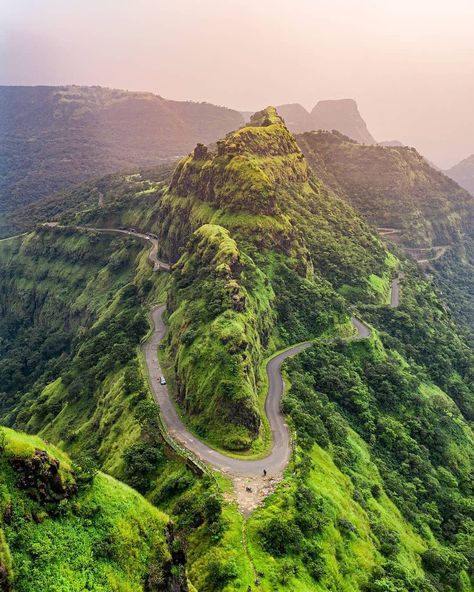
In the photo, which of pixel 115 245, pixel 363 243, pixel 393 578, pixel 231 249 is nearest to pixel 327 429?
pixel 393 578

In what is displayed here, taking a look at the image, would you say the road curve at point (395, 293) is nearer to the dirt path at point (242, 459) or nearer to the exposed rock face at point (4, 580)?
the dirt path at point (242, 459)

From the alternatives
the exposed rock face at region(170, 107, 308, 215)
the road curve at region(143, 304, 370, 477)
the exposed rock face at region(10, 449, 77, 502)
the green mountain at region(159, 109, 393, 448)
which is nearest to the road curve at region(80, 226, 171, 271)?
the green mountain at region(159, 109, 393, 448)

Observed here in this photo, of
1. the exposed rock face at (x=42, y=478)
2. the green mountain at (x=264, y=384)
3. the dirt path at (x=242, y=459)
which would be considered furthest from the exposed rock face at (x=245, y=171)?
the exposed rock face at (x=42, y=478)

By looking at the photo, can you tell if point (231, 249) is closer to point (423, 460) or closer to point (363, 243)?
point (423, 460)

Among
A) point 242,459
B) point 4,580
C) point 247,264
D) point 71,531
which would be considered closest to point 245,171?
point 247,264

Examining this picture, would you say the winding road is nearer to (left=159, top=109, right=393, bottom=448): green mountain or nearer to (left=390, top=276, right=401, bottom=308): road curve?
Answer: (left=159, top=109, right=393, bottom=448): green mountain

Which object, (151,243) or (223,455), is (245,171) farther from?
(223,455)
